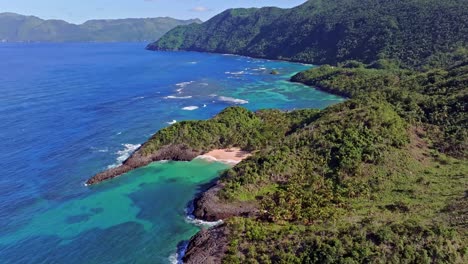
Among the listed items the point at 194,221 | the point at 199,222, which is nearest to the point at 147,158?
the point at 194,221

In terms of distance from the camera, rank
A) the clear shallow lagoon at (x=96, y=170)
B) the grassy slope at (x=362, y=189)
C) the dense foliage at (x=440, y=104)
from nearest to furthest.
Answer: the grassy slope at (x=362, y=189)
the clear shallow lagoon at (x=96, y=170)
the dense foliage at (x=440, y=104)

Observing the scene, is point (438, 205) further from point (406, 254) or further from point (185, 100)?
point (185, 100)

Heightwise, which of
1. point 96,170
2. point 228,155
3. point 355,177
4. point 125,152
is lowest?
point 96,170

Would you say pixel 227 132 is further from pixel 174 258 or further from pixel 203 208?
pixel 174 258

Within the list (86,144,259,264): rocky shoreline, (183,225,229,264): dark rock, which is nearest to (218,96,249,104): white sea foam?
(86,144,259,264): rocky shoreline

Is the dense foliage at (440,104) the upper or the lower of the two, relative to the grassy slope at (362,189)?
upper

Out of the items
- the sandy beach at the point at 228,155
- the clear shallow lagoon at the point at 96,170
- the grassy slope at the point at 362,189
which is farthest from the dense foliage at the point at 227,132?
the grassy slope at the point at 362,189

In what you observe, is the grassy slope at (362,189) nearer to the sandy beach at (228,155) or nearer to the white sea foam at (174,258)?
the white sea foam at (174,258)
